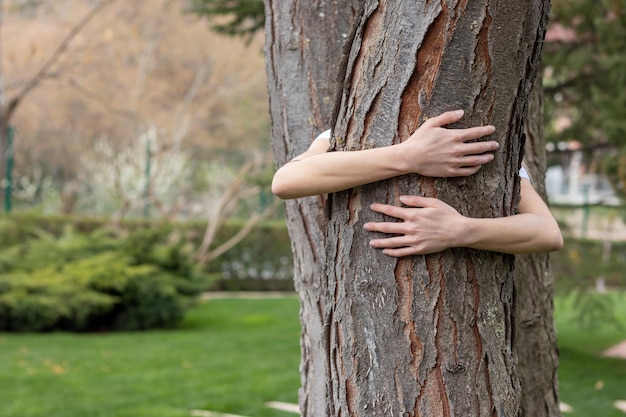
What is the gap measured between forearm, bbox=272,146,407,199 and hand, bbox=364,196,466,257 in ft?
0.29

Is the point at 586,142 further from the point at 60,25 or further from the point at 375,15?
the point at 60,25

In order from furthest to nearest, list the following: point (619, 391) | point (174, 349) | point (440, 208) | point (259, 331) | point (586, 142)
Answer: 1. point (259, 331)
2. point (174, 349)
3. point (586, 142)
4. point (619, 391)
5. point (440, 208)

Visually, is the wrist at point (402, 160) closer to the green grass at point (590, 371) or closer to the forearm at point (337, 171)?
the forearm at point (337, 171)

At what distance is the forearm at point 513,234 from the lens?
190 centimetres

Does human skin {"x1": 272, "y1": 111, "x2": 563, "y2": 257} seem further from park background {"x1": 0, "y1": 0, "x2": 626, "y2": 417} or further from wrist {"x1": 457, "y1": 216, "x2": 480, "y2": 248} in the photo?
park background {"x1": 0, "y1": 0, "x2": 626, "y2": 417}

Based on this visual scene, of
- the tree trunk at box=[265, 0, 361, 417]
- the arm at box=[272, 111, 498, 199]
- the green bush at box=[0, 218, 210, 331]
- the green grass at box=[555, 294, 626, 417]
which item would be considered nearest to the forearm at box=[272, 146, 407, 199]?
the arm at box=[272, 111, 498, 199]

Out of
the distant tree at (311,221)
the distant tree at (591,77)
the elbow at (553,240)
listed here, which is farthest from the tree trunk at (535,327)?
the distant tree at (591,77)

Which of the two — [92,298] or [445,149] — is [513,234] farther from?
[92,298]

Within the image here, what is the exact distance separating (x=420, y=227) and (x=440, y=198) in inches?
4.5

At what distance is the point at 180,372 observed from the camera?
7301mm

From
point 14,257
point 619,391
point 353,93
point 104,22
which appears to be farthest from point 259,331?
point 104,22

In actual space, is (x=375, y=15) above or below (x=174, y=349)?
above

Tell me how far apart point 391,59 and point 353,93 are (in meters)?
0.15

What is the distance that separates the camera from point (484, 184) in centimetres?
198
